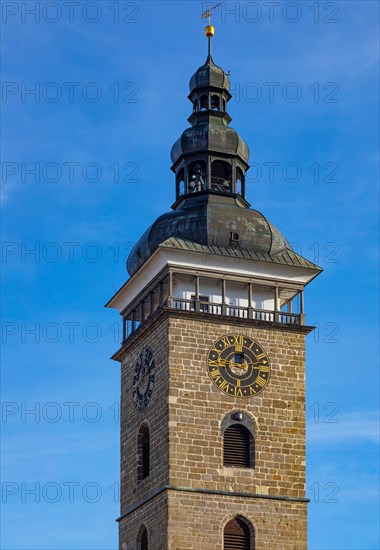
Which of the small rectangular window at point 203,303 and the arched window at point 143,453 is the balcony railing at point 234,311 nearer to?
the small rectangular window at point 203,303

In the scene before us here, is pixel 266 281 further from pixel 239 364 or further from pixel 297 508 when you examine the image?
pixel 297 508

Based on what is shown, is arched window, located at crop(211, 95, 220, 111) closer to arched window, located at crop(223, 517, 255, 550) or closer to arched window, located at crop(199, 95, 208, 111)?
arched window, located at crop(199, 95, 208, 111)

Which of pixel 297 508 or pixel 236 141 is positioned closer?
pixel 297 508

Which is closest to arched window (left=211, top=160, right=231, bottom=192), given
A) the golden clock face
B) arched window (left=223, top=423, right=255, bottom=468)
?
the golden clock face

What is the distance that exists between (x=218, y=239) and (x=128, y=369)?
585cm

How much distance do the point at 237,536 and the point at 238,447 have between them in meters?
3.06

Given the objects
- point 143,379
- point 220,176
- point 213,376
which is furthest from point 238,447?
point 220,176

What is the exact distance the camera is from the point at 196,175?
7094 cm

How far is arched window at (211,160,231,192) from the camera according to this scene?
70.6m

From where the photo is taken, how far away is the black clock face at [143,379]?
220 ft

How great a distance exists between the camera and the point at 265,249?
68.1m

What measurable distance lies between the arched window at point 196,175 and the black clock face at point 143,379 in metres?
6.72

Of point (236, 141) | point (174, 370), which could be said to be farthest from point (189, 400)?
point (236, 141)

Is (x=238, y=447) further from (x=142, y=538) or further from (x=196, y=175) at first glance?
(x=196, y=175)
